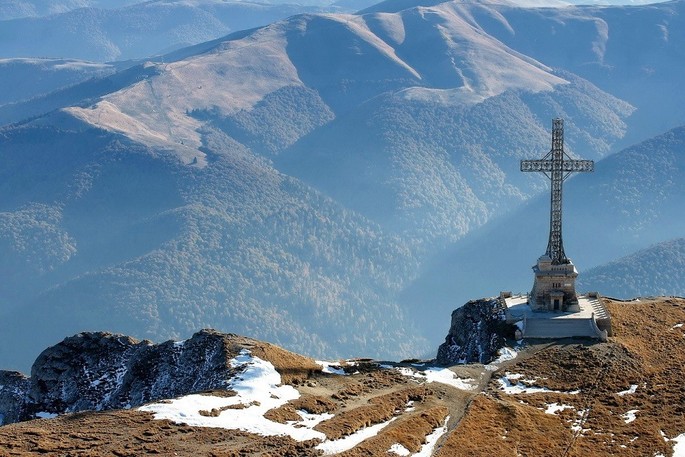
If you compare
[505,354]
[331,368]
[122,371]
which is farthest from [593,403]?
[122,371]

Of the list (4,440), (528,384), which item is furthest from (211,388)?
(528,384)

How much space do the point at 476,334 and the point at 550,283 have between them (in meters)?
8.18

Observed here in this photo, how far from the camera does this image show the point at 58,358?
283 feet

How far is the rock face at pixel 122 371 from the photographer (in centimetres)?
7675

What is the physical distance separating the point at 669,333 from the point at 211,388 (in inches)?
1566

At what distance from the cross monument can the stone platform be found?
1132 millimetres

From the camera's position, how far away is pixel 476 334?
305 ft

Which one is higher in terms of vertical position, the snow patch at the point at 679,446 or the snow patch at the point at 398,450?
the snow patch at the point at 679,446

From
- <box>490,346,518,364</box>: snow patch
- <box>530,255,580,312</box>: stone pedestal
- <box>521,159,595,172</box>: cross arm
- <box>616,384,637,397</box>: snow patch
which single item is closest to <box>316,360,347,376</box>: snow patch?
<box>490,346,518,364</box>: snow patch

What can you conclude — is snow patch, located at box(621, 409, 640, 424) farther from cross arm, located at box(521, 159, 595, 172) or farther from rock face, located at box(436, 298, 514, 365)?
cross arm, located at box(521, 159, 595, 172)

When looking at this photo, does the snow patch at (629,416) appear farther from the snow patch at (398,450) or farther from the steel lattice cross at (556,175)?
the steel lattice cross at (556,175)

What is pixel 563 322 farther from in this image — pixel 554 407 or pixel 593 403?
pixel 554 407

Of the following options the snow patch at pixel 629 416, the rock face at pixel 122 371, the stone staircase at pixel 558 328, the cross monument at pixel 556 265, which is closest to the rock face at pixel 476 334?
the stone staircase at pixel 558 328

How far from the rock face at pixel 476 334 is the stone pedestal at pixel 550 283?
3596 millimetres
